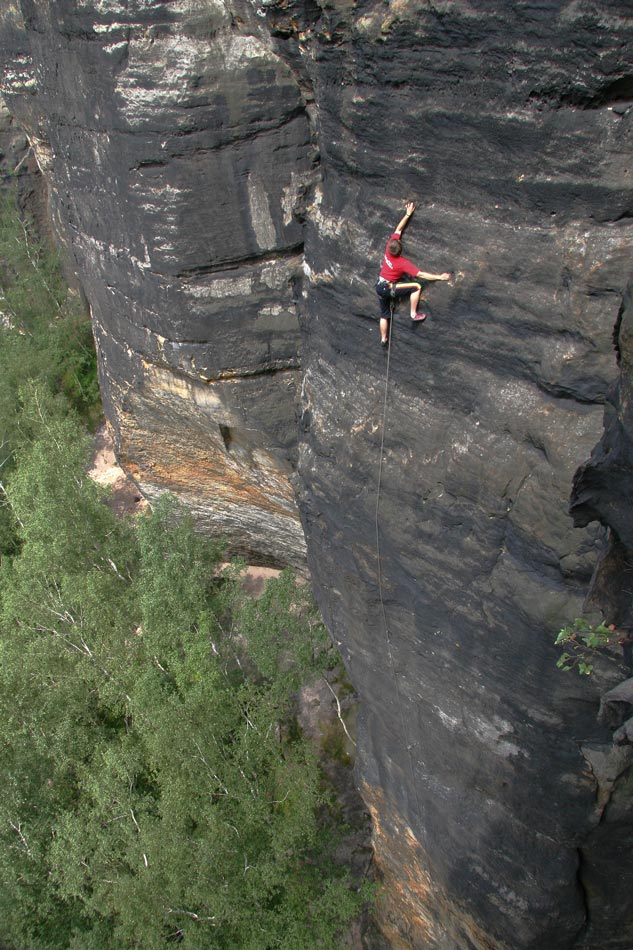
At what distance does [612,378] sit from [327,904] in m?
9.27

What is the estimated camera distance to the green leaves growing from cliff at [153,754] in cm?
1094

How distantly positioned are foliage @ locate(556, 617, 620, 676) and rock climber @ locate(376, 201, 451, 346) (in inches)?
124

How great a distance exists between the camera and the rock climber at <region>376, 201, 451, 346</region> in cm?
680

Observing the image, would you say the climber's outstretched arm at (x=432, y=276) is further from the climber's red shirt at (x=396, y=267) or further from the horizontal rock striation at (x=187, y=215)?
the horizontal rock striation at (x=187, y=215)

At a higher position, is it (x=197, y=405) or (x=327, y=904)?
(x=197, y=405)

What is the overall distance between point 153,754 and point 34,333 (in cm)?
1451

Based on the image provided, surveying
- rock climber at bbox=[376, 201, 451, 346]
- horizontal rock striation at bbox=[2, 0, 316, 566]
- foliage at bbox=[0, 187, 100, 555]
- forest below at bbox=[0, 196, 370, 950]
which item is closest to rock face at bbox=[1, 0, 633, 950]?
horizontal rock striation at bbox=[2, 0, 316, 566]

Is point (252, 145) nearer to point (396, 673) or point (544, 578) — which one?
point (544, 578)

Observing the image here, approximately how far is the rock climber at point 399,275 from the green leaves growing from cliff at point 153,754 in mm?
6471

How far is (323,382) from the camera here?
854 cm

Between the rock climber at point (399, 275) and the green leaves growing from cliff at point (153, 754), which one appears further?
the green leaves growing from cliff at point (153, 754)

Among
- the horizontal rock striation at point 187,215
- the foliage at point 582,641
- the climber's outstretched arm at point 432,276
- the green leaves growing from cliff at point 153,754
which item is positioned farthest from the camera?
the green leaves growing from cliff at point 153,754

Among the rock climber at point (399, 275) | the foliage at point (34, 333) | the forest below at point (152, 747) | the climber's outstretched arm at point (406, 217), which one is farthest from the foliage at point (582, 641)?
the foliage at point (34, 333)

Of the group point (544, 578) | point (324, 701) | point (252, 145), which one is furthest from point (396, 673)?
point (252, 145)
